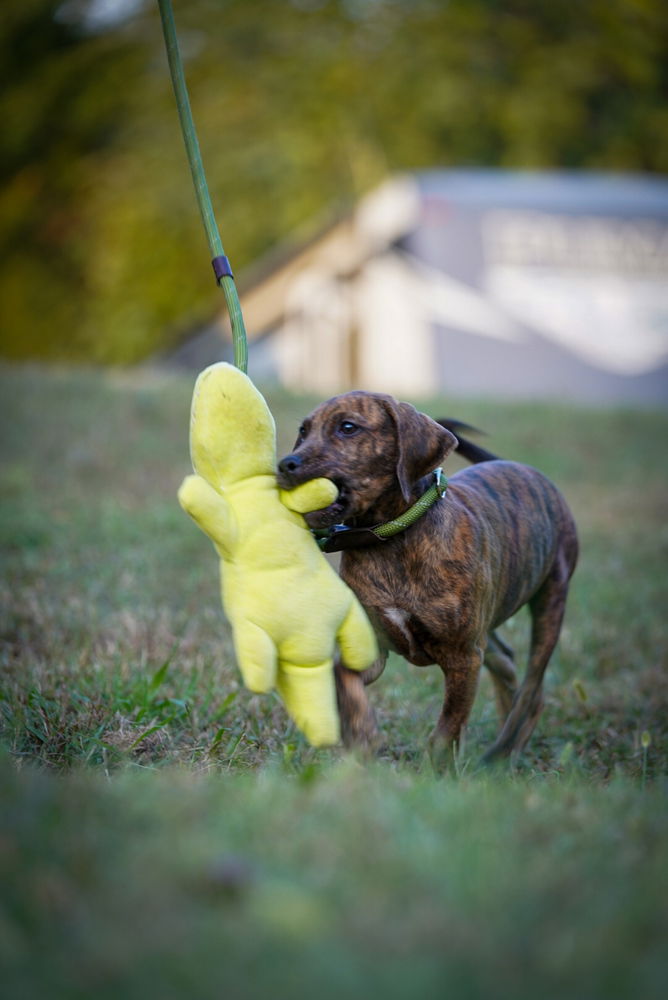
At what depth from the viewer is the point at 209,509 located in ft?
11.1

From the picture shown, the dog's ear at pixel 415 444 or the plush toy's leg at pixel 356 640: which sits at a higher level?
the dog's ear at pixel 415 444

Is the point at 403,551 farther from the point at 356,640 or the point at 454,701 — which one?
the point at 454,701

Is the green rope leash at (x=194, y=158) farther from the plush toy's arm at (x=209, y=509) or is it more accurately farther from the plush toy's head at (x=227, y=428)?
the plush toy's arm at (x=209, y=509)

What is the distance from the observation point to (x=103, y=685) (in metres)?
4.56

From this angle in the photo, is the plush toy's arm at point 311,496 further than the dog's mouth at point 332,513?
No

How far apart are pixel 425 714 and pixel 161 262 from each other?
2854 centimetres

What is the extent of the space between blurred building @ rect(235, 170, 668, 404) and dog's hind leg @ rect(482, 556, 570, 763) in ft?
40.2

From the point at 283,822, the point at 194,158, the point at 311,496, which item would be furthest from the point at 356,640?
the point at 194,158

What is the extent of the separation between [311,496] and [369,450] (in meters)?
0.40

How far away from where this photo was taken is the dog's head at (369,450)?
12.5 ft

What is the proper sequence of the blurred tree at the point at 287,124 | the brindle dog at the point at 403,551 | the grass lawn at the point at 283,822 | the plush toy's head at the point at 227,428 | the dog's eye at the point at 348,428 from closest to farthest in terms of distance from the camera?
the grass lawn at the point at 283,822 → the plush toy's head at the point at 227,428 → the brindle dog at the point at 403,551 → the dog's eye at the point at 348,428 → the blurred tree at the point at 287,124

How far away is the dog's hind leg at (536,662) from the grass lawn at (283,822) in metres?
0.12

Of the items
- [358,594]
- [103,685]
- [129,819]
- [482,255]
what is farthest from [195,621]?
[482,255]

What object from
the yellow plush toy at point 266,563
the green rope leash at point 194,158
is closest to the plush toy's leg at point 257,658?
the yellow plush toy at point 266,563
